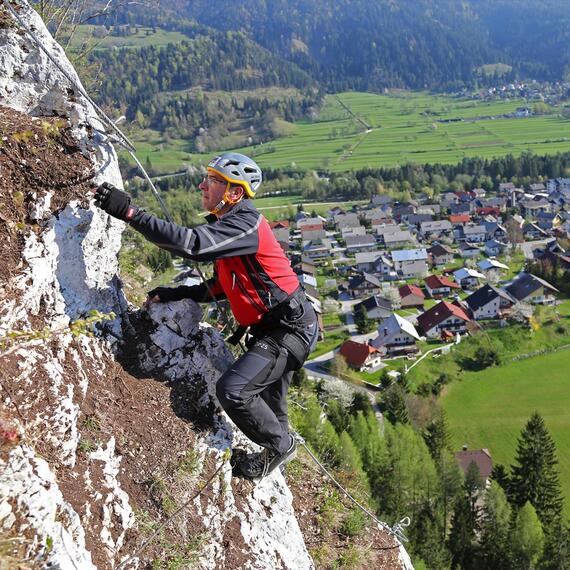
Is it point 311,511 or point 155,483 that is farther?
point 311,511

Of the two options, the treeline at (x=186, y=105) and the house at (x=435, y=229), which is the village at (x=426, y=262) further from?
the treeline at (x=186, y=105)

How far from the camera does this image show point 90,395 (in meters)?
5.00

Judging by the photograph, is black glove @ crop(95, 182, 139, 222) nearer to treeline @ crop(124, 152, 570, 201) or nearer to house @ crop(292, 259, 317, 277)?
house @ crop(292, 259, 317, 277)

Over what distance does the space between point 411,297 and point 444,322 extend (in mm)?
9733

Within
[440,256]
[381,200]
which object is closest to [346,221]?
[381,200]

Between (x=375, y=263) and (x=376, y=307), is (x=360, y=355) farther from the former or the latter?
(x=375, y=263)

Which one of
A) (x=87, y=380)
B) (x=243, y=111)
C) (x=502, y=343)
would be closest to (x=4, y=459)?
(x=87, y=380)

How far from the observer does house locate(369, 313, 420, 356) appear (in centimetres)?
4762

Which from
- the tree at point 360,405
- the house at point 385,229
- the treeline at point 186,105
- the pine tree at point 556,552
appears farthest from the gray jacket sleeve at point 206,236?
the treeline at point 186,105

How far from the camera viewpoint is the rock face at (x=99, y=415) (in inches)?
155

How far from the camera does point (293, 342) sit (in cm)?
550

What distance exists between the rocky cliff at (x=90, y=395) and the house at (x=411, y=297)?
178 ft

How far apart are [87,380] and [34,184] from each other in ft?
6.75

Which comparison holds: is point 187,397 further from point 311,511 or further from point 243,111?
point 243,111
